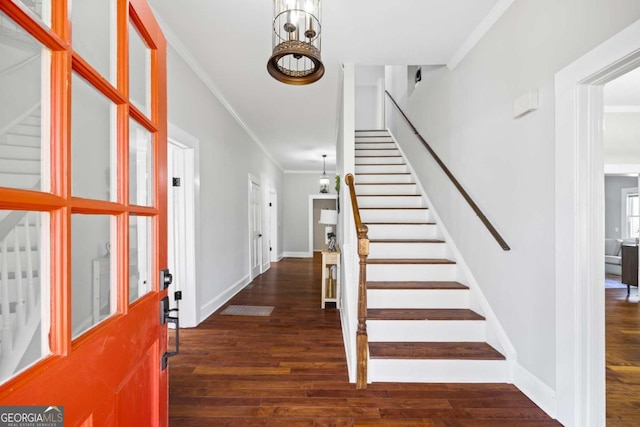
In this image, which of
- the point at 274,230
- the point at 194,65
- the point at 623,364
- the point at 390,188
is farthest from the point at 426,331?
the point at 274,230

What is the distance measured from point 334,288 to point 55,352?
11.6 feet

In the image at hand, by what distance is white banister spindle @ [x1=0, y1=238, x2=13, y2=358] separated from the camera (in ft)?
1.81

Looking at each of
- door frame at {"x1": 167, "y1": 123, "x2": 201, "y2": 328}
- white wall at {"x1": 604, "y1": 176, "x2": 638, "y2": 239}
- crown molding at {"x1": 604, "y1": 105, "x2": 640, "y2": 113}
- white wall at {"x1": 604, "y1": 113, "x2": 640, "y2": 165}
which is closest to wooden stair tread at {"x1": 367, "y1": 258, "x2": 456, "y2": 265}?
door frame at {"x1": 167, "y1": 123, "x2": 201, "y2": 328}

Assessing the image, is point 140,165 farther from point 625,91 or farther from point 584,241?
point 625,91

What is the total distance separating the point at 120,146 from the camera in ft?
2.73

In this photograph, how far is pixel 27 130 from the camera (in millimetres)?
575

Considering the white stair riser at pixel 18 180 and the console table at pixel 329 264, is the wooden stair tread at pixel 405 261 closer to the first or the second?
the console table at pixel 329 264

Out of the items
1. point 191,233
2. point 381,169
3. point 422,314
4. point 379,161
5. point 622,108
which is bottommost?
point 422,314

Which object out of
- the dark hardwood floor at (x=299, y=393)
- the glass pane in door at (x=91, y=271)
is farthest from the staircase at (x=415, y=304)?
the glass pane in door at (x=91, y=271)

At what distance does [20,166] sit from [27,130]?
77 mm

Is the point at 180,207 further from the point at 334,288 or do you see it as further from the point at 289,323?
the point at 334,288

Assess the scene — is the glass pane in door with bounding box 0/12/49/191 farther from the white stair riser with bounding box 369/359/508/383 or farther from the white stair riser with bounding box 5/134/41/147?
the white stair riser with bounding box 369/359/508/383

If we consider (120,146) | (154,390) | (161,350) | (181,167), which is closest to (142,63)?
(120,146)
